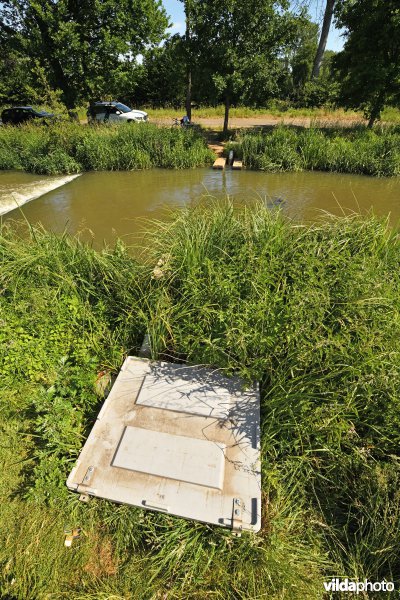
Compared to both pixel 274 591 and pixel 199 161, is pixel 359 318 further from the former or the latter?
pixel 199 161

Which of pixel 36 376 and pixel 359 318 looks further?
pixel 36 376

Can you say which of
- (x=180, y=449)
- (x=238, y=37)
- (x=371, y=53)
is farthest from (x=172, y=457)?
(x=238, y=37)

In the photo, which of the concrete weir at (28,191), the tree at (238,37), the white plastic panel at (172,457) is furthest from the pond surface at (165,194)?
the white plastic panel at (172,457)

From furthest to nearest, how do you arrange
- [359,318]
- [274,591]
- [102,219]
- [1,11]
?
[1,11] → [102,219] → [359,318] → [274,591]

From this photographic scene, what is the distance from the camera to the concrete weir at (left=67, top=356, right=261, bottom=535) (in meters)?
1.89

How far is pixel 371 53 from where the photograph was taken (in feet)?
34.2

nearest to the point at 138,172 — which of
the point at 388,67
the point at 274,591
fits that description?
the point at 388,67

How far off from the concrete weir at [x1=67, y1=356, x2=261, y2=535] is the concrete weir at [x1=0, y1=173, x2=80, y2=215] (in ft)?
26.0

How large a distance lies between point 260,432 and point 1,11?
67.6 feet

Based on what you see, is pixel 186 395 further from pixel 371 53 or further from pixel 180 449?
pixel 371 53

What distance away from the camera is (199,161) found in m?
11.3

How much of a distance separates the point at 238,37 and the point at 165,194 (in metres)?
7.25

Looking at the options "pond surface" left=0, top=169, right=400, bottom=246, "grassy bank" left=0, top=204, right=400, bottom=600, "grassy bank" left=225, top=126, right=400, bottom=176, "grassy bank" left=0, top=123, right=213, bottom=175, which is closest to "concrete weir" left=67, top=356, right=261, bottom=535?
"grassy bank" left=0, top=204, right=400, bottom=600

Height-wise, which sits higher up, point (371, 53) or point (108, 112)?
point (371, 53)
